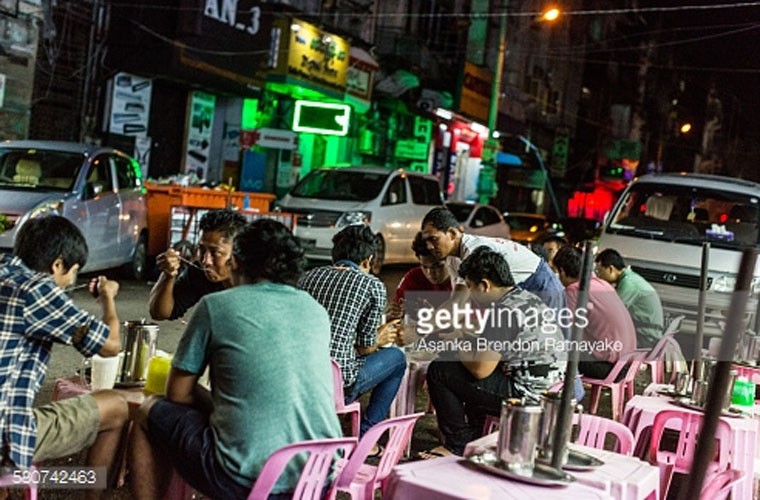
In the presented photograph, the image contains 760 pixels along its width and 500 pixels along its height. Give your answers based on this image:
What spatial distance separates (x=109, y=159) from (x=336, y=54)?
11.3 meters

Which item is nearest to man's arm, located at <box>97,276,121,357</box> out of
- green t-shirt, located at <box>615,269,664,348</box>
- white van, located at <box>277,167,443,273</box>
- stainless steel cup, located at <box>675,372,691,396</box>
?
stainless steel cup, located at <box>675,372,691,396</box>

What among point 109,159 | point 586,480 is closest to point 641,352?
point 586,480

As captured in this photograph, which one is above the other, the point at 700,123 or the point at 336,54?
the point at 700,123

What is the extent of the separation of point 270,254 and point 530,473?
4.22 ft

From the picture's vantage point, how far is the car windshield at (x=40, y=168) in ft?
38.6

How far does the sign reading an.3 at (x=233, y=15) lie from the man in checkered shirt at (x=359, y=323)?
14.0 meters

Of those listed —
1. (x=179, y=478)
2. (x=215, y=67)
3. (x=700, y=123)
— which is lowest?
(x=179, y=478)

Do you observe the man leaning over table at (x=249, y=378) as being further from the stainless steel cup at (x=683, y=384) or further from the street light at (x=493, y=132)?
the street light at (x=493, y=132)

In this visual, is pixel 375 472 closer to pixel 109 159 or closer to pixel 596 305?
pixel 596 305

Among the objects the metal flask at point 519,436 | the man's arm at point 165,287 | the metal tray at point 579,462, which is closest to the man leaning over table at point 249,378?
the metal flask at point 519,436

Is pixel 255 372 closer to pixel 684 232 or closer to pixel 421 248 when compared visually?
pixel 421 248

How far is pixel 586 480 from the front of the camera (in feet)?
10.6

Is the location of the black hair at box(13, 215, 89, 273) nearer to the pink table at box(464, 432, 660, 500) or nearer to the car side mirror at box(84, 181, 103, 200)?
the pink table at box(464, 432, 660, 500)

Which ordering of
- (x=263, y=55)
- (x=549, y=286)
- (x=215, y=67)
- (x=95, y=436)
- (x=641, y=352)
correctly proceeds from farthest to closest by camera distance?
(x=263, y=55)
(x=215, y=67)
(x=641, y=352)
(x=549, y=286)
(x=95, y=436)
